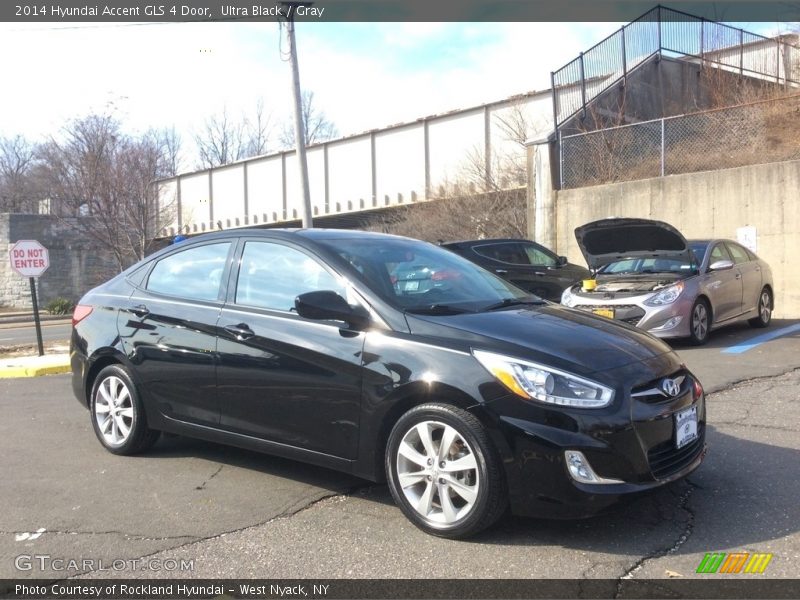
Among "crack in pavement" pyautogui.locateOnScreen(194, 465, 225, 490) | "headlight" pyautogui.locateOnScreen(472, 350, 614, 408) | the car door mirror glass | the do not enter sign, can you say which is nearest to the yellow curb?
the do not enter sign

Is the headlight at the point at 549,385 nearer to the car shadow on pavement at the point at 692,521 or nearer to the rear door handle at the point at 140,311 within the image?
the car shadow on pavement at the point at 692,521

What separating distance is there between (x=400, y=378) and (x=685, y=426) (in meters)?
1.52

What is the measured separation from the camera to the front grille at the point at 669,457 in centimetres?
355

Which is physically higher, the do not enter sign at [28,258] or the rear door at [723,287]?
the do not enter sign at [28,258]

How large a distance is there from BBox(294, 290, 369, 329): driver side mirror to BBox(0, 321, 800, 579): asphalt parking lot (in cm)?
109

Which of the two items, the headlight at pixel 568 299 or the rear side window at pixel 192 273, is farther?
the headlight at pixel 568 299

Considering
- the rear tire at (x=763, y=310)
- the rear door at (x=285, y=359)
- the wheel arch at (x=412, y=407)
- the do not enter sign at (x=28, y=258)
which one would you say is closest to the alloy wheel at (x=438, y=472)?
→ the wheel arch at (x=412, y=407)

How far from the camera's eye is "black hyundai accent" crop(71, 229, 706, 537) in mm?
3443

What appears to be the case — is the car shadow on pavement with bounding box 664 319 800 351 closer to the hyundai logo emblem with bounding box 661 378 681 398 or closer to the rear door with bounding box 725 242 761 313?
the rear door with bounding box 725 242 761 313

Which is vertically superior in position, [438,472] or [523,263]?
[523,263]

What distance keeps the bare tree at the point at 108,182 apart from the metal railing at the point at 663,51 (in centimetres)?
1123

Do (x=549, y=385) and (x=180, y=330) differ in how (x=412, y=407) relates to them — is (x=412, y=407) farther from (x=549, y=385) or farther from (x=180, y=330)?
(x=180, y=330)

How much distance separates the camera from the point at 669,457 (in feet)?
12.0

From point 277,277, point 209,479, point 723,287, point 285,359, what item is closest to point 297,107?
point 723,287
